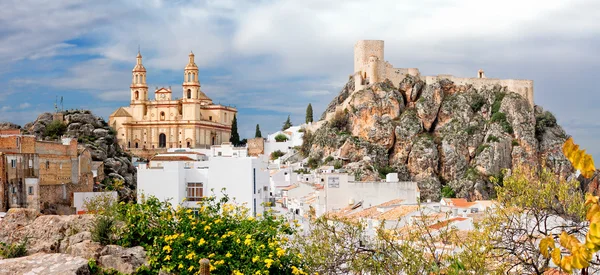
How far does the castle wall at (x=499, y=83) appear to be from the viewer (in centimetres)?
7731

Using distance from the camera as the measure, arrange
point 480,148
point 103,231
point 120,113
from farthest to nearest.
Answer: point 120,113
point 480,148
point 103,231

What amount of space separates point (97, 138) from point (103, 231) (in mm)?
37527

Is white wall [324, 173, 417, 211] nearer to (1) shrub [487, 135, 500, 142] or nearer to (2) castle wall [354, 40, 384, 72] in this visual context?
(1) shrub [487, 135, 500, 142]

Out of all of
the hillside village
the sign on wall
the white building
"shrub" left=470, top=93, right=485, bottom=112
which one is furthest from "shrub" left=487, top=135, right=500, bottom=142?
the white building

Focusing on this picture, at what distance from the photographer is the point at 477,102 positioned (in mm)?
75688

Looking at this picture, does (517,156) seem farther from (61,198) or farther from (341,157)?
(61,198)

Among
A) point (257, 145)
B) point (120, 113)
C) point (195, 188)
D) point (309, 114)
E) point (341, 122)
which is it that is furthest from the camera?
point (309, 114)

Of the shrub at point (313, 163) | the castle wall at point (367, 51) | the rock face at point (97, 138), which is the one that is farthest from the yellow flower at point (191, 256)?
the castle wall at point (367, 51)

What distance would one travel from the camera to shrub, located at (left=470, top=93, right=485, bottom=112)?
75625 millimetres

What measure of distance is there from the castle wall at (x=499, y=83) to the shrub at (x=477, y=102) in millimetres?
1693

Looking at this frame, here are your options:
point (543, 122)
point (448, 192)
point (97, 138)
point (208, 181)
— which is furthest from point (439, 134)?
point (208, 181)

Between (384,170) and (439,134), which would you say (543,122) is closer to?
(439,134)

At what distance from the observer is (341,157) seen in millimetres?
71688

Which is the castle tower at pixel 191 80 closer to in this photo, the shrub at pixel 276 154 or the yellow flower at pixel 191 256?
the shrub at pixel 276 154
